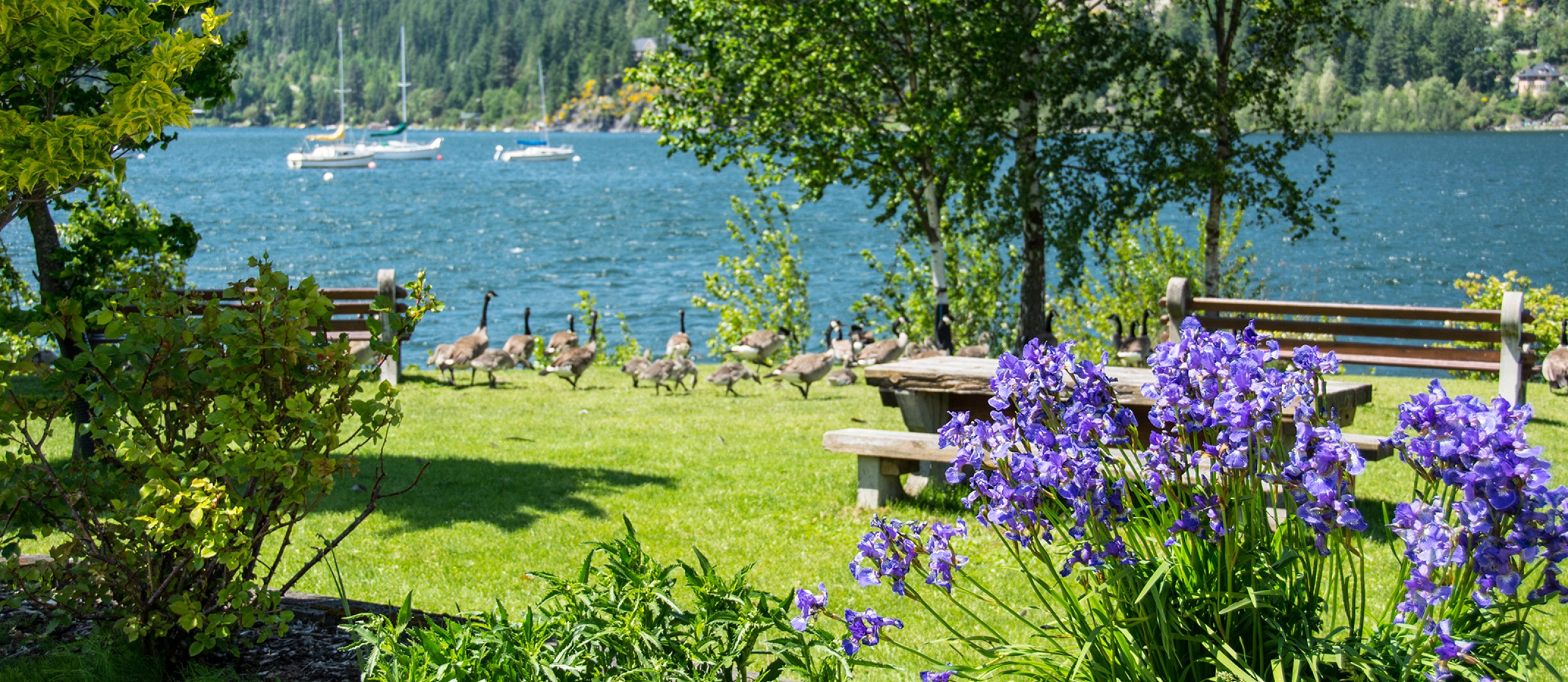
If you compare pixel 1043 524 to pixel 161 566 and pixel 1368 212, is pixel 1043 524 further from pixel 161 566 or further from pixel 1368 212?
pixel 1368 212

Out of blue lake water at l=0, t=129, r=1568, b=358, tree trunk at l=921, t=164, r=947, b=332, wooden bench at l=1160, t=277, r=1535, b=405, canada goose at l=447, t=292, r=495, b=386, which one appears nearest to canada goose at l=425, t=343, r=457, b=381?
canada goose at l=447, t=292, r=495, b=386

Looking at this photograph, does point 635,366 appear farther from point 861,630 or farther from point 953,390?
point 861,630

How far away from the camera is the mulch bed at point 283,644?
3.89m

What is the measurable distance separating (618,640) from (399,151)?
13095cm

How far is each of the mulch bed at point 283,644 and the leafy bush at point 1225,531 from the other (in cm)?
189

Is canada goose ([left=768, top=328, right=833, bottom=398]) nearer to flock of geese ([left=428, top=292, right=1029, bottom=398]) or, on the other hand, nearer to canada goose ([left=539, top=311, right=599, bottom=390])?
flock of geese ([left=428, top=292, right=1029, bottom=398])

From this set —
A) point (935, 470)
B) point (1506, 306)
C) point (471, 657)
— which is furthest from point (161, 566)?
point (1506, 306)

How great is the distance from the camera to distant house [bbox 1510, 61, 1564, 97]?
557ft

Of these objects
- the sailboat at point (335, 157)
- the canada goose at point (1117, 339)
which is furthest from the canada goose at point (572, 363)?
the sailboat at point (335, 157)

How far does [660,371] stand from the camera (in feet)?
48.3

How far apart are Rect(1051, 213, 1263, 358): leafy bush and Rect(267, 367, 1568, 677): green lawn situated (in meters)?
7.90

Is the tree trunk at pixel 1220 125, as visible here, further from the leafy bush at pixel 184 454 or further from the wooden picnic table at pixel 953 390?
the leafy bush at pixel 184 454

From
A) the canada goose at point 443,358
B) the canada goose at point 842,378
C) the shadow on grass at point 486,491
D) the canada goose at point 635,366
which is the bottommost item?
the canada goose at point 842,378

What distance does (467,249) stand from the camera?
178 feet
